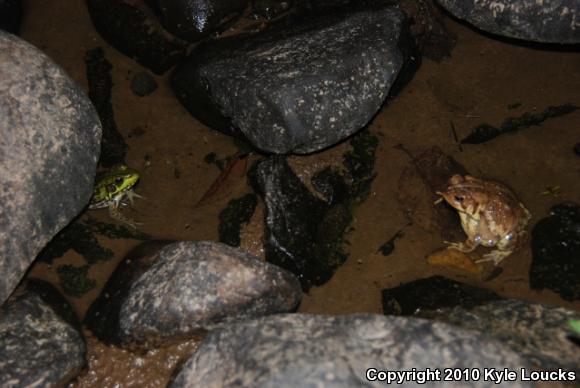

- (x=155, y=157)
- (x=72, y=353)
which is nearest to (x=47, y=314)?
(x=72, y=353)

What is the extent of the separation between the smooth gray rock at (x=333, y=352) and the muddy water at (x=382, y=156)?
113 cm

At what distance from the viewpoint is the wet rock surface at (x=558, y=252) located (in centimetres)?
531

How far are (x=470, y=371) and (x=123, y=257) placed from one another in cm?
329

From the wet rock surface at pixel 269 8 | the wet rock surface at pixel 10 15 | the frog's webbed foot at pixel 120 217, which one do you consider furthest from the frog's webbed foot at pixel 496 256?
the wet rock surface at pixel 10 15

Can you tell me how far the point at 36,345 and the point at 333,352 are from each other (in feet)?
7.96

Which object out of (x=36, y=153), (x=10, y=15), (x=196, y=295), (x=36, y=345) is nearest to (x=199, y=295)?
(x=196, y=295)

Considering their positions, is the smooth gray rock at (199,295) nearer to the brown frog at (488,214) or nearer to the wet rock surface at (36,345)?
the wet rock surface at (36,345)

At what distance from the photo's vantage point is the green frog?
585 cm

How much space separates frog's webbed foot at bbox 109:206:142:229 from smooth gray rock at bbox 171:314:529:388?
2.07 metres

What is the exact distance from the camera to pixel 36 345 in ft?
15.6

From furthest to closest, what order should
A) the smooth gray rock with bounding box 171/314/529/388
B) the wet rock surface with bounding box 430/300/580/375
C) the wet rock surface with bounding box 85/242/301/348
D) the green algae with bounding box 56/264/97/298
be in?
the green algae with bounding box 56/264/97/298, the wet rock surface with bounding box 85/242/301/348, the wet rock surface with bounding box 430/300/580/375, the smooth gray rock with bounding box 171/314/529/388

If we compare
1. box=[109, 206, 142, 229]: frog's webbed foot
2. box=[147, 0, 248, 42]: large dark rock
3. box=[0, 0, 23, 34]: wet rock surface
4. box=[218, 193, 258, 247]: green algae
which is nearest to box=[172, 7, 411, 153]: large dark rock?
box=[218, 193, 258, 247]: green algae

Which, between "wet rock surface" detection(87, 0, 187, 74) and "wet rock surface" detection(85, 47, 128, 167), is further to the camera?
"wet rock surface" detection(87, 0, 187, 74)

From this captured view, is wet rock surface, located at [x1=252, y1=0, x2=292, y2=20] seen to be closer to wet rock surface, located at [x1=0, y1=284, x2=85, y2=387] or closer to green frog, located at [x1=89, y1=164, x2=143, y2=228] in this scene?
green frog, located at [x1=89, y1=164, x2=143, y2=228]
